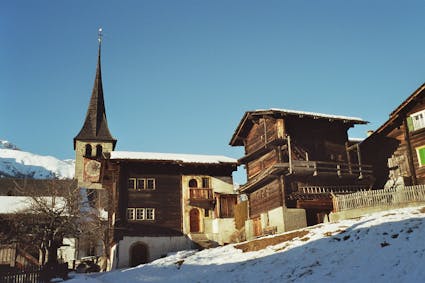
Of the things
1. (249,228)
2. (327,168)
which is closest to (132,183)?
(249,228)

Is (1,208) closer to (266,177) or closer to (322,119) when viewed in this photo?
(266,177)

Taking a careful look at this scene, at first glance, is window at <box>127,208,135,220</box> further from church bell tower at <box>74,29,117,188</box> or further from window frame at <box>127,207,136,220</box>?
church bell tower at <box>74,29,117,188</box>

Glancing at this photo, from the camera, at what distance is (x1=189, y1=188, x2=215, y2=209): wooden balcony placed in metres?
41.3

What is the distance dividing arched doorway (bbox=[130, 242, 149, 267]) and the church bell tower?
3571 centimetres

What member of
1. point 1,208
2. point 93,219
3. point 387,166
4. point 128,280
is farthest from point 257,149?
point 1,208

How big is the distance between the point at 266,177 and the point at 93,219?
23044 mm

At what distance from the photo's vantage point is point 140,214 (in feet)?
131

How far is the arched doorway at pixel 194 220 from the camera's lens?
4126 cm

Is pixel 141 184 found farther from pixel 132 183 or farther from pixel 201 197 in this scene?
pixel 201 197

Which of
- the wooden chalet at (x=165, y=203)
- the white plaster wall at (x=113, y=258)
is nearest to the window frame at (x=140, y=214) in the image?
the wooden chalet at (x=165, y=203)

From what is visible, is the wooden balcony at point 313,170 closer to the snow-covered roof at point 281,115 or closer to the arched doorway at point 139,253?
the snow-covered roof at point 281,115

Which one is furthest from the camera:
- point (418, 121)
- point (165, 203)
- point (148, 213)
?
point (165, 203)

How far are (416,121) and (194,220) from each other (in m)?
21.6

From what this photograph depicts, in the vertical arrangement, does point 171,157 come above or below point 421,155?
above
